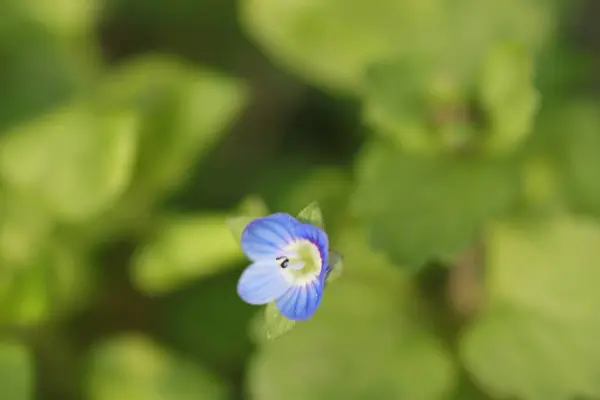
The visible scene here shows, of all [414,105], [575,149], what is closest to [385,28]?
[414,105]

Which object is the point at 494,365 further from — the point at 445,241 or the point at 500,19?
the point at 500,19

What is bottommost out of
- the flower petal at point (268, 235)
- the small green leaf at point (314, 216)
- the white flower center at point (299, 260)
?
the white flower center at point (299, 260)

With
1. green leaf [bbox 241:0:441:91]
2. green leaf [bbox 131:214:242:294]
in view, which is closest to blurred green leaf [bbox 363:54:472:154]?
green leaf [bbox 241:0:441:91]

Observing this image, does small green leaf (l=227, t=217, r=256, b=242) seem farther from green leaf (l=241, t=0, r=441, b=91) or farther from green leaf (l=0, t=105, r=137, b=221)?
green leaf (l=241, t=0, r=441, b=91)

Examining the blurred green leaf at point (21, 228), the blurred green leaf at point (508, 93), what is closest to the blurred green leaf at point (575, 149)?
the blurred green leaf at point (508, 93)

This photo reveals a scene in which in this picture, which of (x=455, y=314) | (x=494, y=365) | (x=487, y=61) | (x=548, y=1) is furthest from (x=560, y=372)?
(x=548, y=1)

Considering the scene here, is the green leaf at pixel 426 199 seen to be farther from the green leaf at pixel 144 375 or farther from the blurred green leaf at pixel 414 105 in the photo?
the green leaf at pixel 144 375
